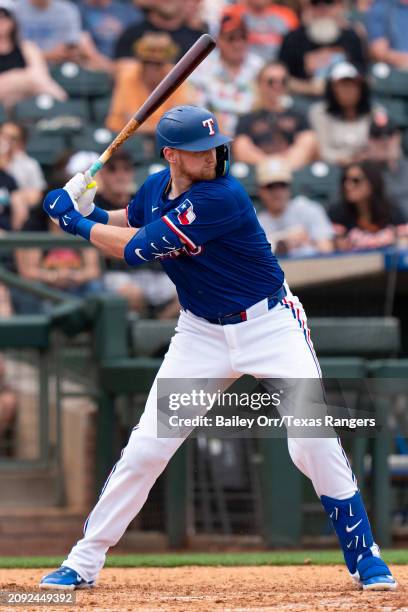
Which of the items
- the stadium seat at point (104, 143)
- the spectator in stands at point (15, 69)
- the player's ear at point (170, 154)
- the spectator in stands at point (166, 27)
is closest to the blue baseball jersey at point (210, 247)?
the player's ear at point (170, 154)

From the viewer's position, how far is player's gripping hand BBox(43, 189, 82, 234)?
4156 millimetres

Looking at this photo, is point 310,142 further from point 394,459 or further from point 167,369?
point 167,369

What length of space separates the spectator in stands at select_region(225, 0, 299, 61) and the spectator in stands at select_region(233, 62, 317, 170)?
3.06ft

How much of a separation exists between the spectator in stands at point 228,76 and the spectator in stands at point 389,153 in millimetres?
1125

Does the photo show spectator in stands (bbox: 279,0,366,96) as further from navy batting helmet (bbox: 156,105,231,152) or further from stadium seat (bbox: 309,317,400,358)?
navy batting helmet (bbox: 156,105,231,152)

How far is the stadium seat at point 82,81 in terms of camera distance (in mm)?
10055

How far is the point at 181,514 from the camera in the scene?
22.7ft

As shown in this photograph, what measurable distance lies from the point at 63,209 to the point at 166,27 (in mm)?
6621

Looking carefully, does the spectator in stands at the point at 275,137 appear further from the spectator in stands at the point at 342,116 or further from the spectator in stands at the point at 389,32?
the spectator in stands at the point at 389,32

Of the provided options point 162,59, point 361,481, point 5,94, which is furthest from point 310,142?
point 361,481

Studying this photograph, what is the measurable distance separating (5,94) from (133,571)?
18.3 ft

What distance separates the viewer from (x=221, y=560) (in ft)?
19.2

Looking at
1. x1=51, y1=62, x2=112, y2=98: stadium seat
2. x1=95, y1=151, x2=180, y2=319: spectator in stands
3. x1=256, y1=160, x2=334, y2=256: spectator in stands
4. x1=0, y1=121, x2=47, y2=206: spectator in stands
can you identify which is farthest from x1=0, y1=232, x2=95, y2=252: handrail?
x1=51, y1=62, x2=112, y2=98: stadium seat

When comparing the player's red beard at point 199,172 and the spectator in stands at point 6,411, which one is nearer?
the player's red beard at point 199,172
